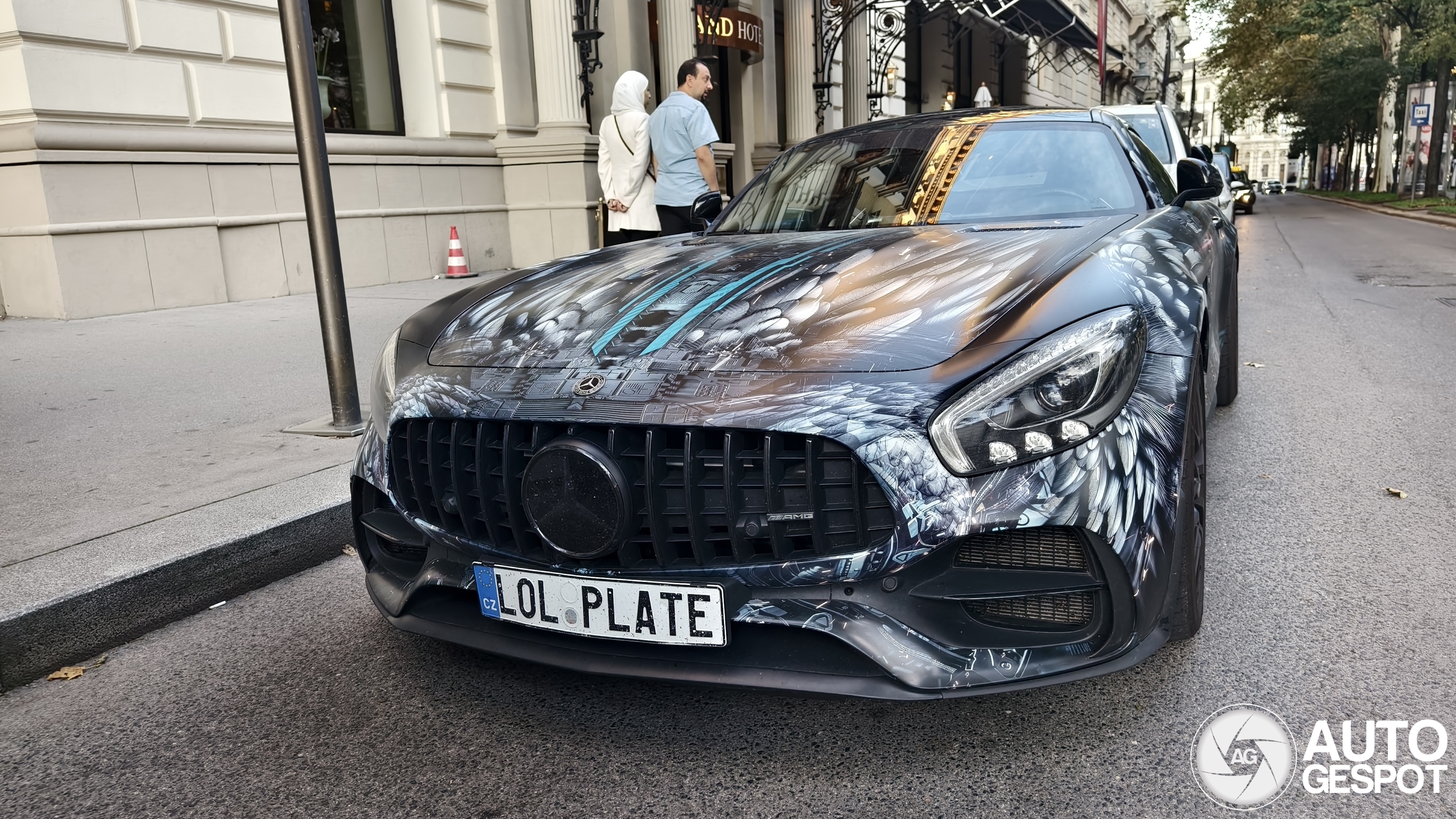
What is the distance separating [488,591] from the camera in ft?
7.06

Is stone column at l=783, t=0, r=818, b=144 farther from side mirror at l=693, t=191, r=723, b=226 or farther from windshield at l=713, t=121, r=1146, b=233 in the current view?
windshield at l=713, t=121, r=1146, b=233

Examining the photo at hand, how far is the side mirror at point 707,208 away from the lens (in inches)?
161

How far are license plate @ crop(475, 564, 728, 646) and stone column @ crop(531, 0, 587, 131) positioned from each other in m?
9.98

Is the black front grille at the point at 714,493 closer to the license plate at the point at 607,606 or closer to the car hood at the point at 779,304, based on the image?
the license plate at the point at 607,606

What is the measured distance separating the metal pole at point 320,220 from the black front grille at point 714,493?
2.62 meters

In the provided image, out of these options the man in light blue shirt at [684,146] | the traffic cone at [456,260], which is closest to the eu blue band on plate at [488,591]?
the man in light blue shirt at [684,146]

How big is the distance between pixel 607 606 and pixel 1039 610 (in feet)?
2.61

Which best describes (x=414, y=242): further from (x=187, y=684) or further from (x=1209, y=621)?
(x=1209, y=621)

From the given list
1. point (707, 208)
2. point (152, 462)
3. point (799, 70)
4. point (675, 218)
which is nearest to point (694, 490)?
point (707, 208)

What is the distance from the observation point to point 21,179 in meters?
7.48

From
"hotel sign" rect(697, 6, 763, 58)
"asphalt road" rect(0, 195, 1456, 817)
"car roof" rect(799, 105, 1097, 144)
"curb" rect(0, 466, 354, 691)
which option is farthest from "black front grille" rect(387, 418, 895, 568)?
"hotel sign" rect(697, 6, 763, 58)

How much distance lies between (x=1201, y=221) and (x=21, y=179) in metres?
7.69

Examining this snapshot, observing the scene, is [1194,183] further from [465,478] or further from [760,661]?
[465,478]

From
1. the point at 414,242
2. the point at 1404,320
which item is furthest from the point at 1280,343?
the point at 414,242
